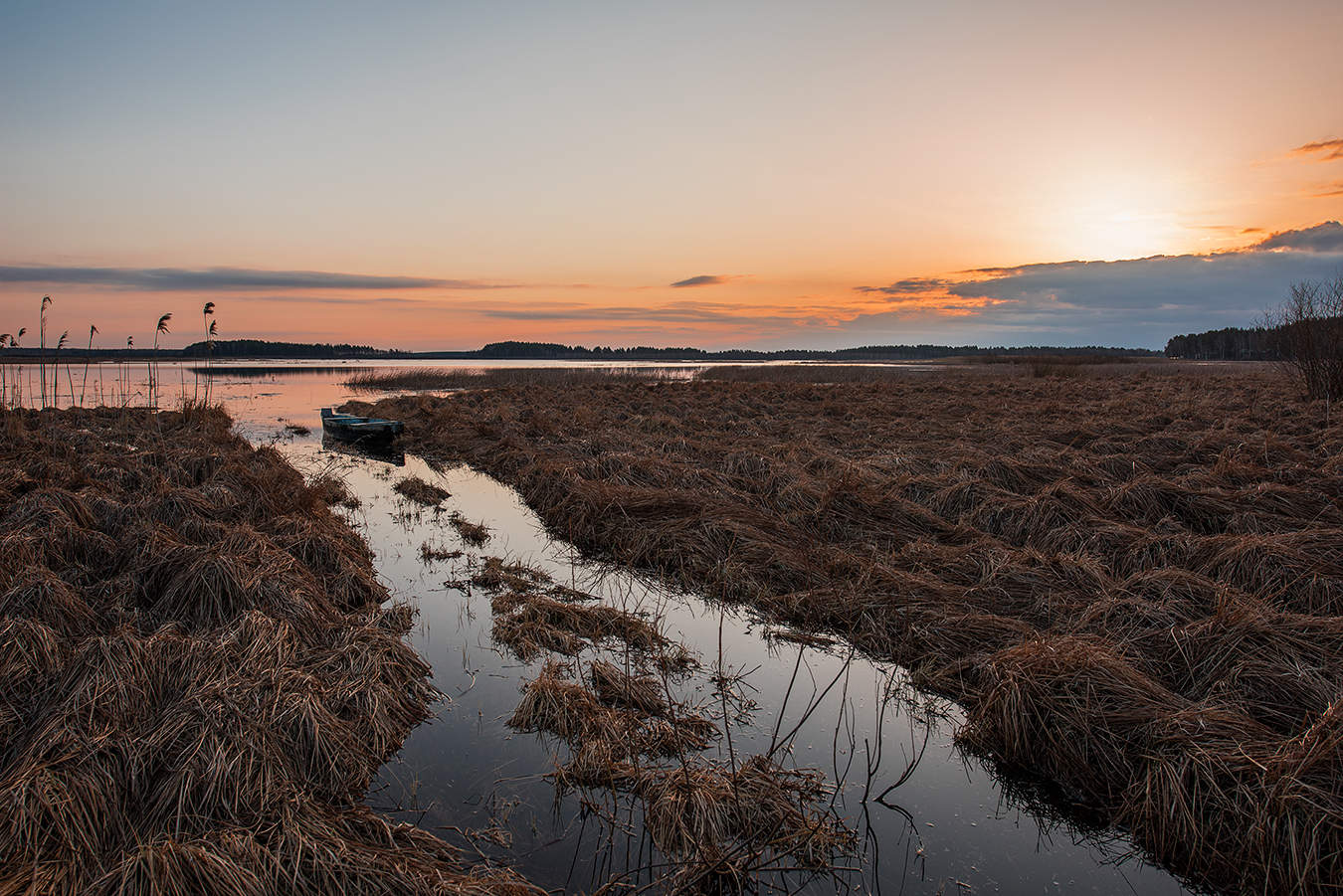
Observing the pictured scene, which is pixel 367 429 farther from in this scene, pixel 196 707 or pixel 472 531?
pixel 196 707

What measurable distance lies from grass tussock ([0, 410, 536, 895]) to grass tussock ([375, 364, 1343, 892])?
3754mm

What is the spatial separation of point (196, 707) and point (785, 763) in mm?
3983

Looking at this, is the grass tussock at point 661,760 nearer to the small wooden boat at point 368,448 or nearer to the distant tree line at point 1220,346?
the small wooden boat at point 368,448

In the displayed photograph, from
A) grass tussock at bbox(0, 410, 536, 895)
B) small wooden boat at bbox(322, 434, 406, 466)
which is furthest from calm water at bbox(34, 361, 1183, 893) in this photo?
small wooden boat at bbox(322, 434, 406, 466)

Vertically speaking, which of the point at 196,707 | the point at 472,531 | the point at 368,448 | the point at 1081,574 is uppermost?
the point at 1081,574

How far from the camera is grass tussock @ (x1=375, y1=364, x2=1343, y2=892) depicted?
13.4ft

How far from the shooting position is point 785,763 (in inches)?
192

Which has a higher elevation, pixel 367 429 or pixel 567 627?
pixel 367 429

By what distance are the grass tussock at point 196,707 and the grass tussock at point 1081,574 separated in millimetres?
3754

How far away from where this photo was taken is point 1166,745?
173 inches

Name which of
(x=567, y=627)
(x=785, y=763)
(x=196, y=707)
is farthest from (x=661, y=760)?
(x=196, y=707)

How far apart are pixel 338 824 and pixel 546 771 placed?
4.35ft

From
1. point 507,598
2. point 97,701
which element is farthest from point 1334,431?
point 97,701

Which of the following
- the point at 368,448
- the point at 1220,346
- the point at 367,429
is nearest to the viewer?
the point at 367,429
